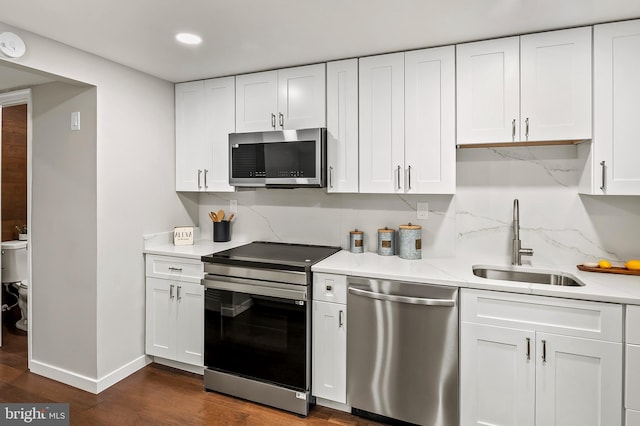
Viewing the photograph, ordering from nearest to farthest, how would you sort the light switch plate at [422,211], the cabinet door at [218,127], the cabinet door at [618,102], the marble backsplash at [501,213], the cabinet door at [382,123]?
the cabinet door at [618,102] < the marble backsplash at [501,213] < the cabinet door at [382,123] < the light switch plate at [422,211] < the cabinet door at [218,127]

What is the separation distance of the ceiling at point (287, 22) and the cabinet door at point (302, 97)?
0.15 meters

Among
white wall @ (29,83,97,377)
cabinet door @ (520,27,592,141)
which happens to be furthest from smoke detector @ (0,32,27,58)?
cabinet door @ (520,27,592,141)

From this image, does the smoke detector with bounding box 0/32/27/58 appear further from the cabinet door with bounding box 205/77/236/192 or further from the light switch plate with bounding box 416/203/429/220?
the light switch plate with bounding box 416/203/429/220

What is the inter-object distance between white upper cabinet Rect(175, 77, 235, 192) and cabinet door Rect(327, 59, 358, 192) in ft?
2.79

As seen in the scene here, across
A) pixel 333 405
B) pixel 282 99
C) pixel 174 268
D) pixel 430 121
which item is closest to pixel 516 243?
pixel 430 121

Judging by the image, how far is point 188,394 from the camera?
2.56m

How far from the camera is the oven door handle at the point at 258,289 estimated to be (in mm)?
2316

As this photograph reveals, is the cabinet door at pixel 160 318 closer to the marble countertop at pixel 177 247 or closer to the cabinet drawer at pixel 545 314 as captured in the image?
the marble countertop at pixel 177 247

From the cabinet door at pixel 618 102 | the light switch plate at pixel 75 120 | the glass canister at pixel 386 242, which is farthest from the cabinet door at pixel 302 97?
the cabinet door at pixel 618 102

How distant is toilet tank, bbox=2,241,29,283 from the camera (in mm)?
3554

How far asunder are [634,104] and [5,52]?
3.40 m

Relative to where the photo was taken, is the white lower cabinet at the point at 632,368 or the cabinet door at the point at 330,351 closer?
the white lower cabinet at the point at 632,368

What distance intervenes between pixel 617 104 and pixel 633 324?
1.16 meters

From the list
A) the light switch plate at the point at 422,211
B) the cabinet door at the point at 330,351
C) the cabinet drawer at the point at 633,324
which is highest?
the light switch plate at the point at 422,211
